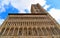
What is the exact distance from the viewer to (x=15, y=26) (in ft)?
91.6

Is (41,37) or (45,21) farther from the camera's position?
(45,21)

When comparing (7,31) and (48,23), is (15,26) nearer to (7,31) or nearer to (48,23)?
(7,31)

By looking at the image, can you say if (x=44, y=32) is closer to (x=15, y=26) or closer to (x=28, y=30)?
(x=28, y=30)

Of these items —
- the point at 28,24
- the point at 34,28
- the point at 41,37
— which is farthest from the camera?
the point at 28,24

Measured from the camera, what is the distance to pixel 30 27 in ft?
90.5

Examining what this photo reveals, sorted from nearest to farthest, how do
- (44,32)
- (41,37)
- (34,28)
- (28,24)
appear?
(41,37) < (44,32) < (34,28) < (28,24)

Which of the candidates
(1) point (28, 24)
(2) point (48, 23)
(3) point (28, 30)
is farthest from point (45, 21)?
(3) point (28, 30)

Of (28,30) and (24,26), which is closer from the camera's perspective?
(28,30)

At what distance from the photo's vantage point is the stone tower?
2380cm

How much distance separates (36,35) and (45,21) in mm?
6996

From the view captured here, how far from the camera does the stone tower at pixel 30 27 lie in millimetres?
23800

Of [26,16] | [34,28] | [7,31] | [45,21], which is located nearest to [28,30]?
[34,28]

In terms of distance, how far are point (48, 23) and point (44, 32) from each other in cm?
443

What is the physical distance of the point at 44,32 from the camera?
83.1 ft
